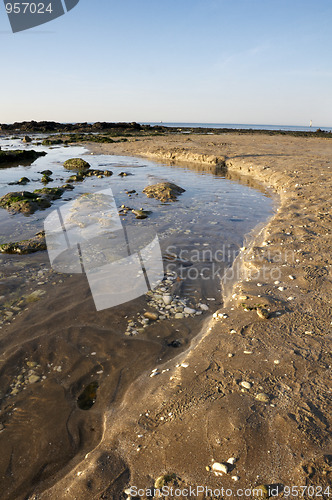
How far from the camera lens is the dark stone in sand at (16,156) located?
85.9 feet

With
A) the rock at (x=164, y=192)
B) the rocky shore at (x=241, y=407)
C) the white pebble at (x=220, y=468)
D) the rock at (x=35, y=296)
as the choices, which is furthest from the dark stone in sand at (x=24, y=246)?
the white pebble at (x=220, y=468)

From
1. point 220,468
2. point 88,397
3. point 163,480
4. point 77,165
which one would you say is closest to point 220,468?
point 220,468

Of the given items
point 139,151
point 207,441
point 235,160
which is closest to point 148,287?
point 207,441

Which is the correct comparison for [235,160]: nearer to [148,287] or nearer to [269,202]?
[269,202]

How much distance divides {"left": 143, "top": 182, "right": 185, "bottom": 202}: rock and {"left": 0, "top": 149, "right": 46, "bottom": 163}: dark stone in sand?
59.9 feet

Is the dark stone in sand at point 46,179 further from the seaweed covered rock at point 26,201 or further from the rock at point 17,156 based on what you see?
the rock at point 17,156

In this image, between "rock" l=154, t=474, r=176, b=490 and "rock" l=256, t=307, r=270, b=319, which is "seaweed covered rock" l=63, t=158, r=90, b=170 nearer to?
"rock" l=256, t=307, r=270, b=319

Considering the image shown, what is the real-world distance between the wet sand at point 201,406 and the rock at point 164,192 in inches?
328

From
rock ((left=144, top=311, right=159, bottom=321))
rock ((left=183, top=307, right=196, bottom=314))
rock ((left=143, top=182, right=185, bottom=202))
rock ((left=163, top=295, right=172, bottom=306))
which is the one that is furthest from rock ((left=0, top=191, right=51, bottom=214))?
rock ((left=183, top=307, right=196, bottom=314))

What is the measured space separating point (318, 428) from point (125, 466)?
1.90 metres

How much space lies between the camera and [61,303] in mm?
5551

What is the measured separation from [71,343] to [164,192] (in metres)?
10.3

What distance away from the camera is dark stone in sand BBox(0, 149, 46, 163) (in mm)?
26189

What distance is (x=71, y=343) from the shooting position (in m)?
4.57
